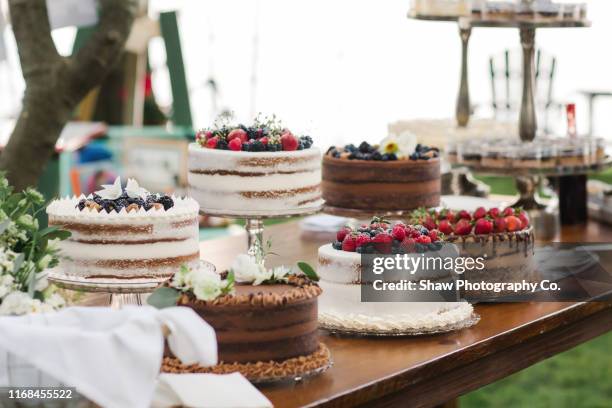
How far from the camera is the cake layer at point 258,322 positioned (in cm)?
209

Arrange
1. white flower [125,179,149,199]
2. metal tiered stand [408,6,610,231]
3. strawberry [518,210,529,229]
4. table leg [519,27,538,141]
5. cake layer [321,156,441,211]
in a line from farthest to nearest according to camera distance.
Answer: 1. table leg [519,27,538,141]
2. metal tiered stand [408,6,610,231]
3. cake layer [321,156,441,211]
4. strawberry [518,210,529,229]
5. white flower [125,179,149,199]

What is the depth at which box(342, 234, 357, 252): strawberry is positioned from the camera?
2555mm

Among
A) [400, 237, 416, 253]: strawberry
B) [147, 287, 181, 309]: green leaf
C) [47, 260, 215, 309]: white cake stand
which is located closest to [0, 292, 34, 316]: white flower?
[147, 287, 181, 309]: green leaf

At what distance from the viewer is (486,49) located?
1091cm

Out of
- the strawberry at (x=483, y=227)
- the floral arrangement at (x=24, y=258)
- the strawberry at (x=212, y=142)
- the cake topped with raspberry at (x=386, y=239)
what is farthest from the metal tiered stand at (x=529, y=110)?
the floral arrangement at (x=24, y=258)

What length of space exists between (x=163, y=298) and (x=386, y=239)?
0.66 m

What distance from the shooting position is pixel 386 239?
2527 millimetres

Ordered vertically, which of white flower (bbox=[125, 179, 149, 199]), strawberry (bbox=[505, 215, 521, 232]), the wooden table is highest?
white flower (bbox=[125, 179, 149, 199])

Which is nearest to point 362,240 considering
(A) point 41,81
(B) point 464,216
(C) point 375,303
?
(C) point 375,303

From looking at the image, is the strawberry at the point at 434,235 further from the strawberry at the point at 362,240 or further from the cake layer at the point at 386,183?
the cake layer at the point at 386,183

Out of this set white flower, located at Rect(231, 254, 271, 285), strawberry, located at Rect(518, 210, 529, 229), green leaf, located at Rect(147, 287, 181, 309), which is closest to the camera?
green leaf, located at Rect(147, 287, 181, 309)

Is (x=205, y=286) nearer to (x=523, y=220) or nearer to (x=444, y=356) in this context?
(x=444, y=356)

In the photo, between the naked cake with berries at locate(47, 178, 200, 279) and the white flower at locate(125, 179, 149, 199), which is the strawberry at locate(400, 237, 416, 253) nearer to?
the naked cake with berries at locate(47, 178, 200, 279)

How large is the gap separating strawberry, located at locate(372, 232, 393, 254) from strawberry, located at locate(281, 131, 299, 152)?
25.1 inches
